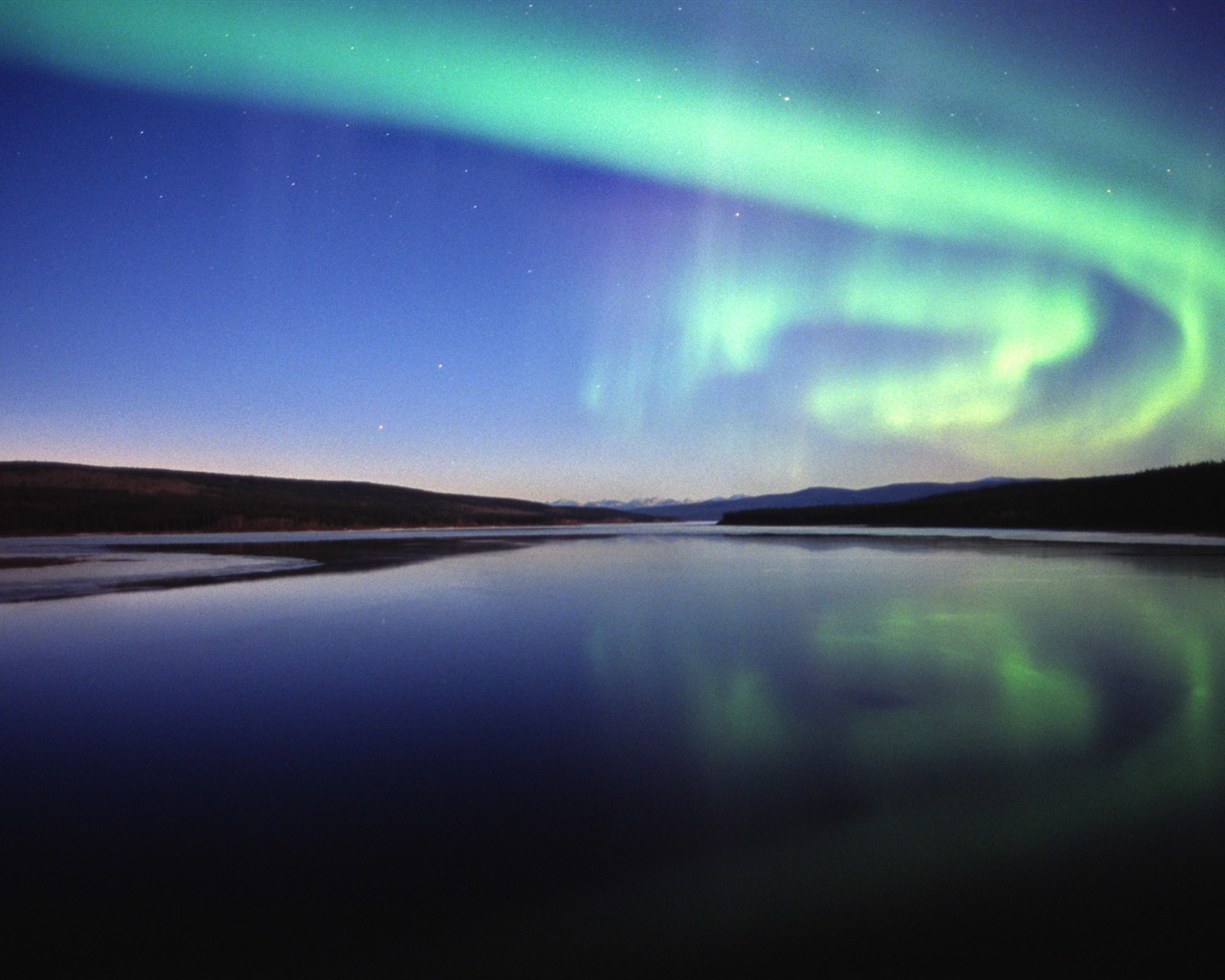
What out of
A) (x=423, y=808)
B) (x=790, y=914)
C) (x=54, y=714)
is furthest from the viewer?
(x=54, y=714)

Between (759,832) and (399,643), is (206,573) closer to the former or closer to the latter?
(399,643)

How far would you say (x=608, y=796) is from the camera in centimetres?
480

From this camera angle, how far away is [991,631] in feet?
36.2

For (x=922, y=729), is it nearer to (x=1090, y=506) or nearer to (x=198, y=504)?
(x=1090, y=506)

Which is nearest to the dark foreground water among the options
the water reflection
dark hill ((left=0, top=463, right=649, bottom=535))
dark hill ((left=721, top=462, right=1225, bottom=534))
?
the water reflection

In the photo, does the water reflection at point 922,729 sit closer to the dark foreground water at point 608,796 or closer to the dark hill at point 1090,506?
the dark foreground water at point 608,796

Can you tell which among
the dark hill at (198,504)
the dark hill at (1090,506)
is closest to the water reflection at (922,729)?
the dark hill at (1090,506)

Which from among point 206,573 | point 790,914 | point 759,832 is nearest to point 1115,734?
point 759,832

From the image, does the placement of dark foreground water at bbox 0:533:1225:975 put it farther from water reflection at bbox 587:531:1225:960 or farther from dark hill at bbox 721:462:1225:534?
dark hill at bbox 721:462:1225:534

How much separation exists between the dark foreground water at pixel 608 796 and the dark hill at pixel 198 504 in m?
66.2

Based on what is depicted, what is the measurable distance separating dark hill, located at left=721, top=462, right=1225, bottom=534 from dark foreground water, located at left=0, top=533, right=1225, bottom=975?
52692 mm

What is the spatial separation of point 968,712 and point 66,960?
23.2 ft

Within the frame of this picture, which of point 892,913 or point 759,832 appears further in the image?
point 759,832

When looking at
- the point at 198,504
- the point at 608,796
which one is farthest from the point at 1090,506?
the point at 198,504
